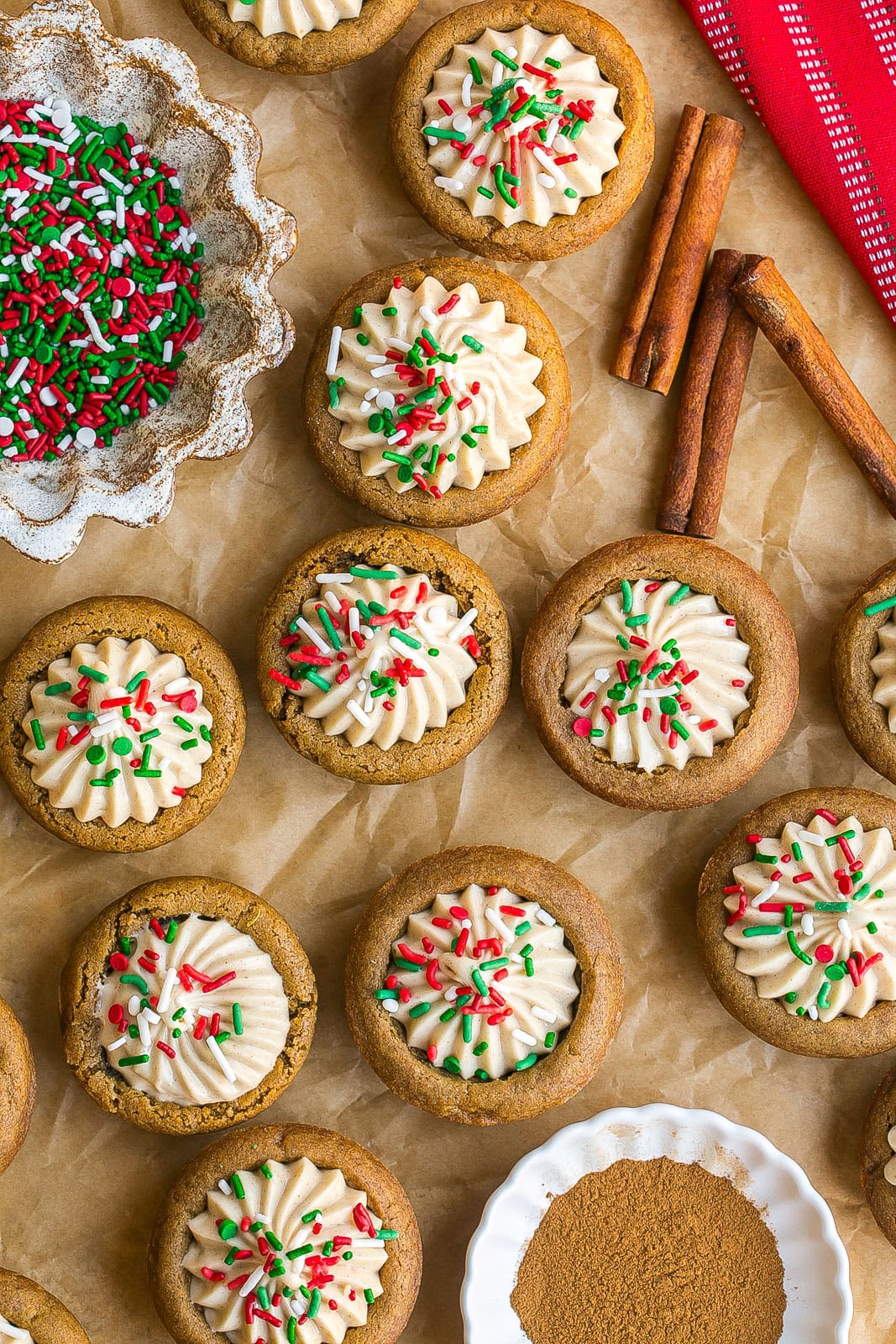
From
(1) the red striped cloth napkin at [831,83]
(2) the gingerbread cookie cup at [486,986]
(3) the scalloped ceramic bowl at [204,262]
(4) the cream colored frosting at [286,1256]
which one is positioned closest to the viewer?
(3) the scalloped ceramic bowl at [204,262]

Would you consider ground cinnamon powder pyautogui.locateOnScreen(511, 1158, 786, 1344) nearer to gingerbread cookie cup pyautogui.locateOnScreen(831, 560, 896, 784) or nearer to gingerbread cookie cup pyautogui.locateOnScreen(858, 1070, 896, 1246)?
gingerbread cookie cup pyautogui.locateOnScreen(858, 1070, 896, 1246)

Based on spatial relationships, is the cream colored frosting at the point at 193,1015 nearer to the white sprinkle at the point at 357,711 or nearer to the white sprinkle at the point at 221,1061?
the white sprinkle at the point at 221,1061

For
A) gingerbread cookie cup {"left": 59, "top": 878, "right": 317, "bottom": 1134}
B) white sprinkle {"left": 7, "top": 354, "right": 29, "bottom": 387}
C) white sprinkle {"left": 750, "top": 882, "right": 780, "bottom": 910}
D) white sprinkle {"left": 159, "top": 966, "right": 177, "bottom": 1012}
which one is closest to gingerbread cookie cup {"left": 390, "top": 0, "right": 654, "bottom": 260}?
white sprinkle {"left": 7, "top": 354, "right": 29, "bottom": 387}

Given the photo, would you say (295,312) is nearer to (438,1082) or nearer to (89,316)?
(89,316)

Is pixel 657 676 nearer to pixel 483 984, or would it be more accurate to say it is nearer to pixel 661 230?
pixel 483 984

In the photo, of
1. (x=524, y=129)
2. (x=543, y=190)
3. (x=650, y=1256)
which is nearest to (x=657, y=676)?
(x=543, y=190)

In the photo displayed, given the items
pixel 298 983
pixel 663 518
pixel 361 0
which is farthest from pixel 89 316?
pixel 298 983

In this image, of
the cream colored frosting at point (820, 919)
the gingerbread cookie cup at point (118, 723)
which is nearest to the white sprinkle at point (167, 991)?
the gingerbread cookie cup at point (118, 723)
